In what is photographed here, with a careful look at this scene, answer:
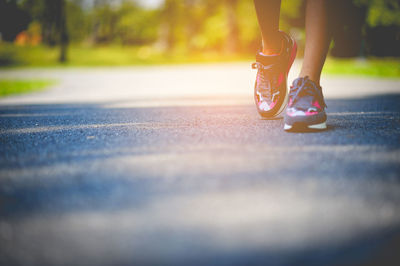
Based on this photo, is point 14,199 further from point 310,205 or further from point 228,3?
point 228,3

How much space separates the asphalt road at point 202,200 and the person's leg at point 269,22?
0.76 meters

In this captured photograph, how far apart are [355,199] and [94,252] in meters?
0.62

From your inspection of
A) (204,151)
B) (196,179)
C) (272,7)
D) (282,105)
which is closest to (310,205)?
(196,179)

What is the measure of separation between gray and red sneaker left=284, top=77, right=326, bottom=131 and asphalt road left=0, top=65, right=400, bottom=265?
3.9 inches

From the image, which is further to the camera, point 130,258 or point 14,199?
point 14,199

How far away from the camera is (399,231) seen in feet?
2.50

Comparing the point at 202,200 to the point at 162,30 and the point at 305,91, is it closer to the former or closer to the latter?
the point at 305,91

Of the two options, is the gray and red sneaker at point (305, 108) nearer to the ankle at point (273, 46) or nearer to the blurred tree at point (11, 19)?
the ankle at point (273, 46)

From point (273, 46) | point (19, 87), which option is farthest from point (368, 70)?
point (273, 46)

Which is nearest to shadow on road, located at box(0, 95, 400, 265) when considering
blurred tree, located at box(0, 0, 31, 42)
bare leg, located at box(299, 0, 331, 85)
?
bare leg, located at box(299, 0, 331, 85)

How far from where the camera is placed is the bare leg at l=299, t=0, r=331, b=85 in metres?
1.92

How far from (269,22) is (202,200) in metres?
1.56

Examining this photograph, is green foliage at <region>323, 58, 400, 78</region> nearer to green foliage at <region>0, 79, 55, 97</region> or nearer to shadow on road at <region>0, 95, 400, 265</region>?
green foliage at <region>0, 79, 55, 97</region>

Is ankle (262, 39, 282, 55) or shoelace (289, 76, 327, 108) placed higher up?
ankle (262, 39, 282, 55)
